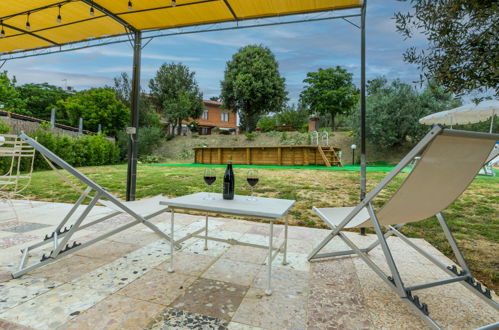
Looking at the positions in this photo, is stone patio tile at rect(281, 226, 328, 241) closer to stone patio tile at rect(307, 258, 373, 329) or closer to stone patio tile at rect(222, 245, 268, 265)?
stone patio tile at rect(222, 245, 268, 265)

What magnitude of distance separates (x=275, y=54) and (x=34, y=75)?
30919 millimetres

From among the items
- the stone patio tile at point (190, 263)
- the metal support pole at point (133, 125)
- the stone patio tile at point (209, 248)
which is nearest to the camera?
the stone patio tile at point (190, 263)

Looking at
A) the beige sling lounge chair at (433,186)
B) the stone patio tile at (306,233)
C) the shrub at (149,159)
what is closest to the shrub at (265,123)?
the shrub at (149,159)

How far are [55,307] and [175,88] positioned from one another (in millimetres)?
21287

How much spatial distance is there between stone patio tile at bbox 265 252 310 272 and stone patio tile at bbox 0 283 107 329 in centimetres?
116

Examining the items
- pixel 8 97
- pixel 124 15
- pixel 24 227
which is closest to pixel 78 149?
pixel 124 15

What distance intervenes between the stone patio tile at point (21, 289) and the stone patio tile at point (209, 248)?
0.94 metres

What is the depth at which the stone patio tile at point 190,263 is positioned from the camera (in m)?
1.88

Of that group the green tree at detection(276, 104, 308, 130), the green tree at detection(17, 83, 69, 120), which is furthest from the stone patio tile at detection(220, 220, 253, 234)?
the green tree at detection(17, 83, 69, 120)

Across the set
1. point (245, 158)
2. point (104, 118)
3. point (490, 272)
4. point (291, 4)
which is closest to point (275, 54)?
point (245, 158)

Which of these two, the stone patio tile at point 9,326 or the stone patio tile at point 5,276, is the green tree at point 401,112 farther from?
the stone patio tile at point 9,326

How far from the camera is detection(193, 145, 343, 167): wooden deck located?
10781mm

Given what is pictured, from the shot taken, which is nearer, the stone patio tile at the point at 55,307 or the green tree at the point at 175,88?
the stone patio tile at the point at 55,307

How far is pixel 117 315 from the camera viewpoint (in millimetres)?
1329
